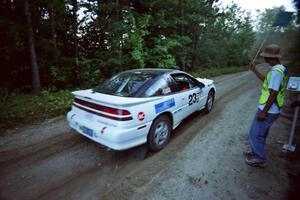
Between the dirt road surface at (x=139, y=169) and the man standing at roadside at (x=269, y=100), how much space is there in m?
0.41

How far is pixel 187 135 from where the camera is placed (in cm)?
375

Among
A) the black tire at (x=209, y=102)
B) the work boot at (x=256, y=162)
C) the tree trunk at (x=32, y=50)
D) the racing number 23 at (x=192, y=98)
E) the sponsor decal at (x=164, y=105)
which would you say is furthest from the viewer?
the tree trunk at (x=32, y=50)

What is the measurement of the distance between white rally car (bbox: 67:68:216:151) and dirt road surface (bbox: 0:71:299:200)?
0.47m

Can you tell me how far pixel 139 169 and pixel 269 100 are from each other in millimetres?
2298

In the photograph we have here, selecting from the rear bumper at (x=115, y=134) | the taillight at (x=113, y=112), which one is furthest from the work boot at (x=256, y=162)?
the taillight at (x=113, y=112)

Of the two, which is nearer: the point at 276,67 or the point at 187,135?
the point at 276,67

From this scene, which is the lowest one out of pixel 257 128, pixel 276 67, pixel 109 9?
pixel 257 128

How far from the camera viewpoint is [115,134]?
2.43 meters

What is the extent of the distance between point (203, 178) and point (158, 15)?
10.2 meters

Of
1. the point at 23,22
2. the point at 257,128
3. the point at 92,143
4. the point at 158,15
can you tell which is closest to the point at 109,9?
the point at 158,15

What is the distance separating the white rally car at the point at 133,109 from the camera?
2502 mm

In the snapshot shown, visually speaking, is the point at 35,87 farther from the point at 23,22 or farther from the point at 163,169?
the point at 163,169

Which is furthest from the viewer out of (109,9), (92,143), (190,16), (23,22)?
(190,16)

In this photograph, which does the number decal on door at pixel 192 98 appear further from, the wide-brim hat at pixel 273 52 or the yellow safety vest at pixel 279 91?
the wide-brim hat at pixel 273 52
